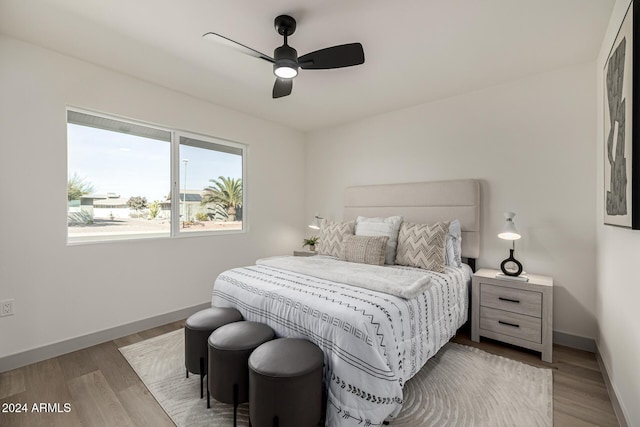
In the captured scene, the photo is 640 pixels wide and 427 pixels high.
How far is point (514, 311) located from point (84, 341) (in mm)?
3844

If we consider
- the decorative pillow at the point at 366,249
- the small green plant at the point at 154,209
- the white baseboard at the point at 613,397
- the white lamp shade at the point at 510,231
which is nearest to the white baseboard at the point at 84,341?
the small green plant at the point at 154,209

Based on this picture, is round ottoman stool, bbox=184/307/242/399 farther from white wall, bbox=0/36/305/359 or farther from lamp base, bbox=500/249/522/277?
lamp base, bbox=500/249/522/277

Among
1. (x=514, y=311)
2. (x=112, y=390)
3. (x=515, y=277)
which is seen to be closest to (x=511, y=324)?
(x=514, y=311)

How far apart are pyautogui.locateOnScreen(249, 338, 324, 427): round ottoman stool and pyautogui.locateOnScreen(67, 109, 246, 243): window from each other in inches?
90.8

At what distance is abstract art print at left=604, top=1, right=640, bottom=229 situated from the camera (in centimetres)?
135

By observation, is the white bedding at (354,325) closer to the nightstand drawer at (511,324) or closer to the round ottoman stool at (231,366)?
the round ottoman stool at (231,366)

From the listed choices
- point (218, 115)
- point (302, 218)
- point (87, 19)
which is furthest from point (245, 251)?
point (87, 19)

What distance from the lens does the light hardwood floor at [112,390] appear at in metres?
1.71

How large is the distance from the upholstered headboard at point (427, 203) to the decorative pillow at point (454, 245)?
0.13 m

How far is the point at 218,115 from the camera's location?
3604mm

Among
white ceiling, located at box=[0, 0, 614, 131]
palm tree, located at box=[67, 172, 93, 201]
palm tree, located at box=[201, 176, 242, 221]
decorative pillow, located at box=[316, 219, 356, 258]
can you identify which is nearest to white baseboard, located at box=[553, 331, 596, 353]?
decorative pillow, located at box=[316, 219, 356, 258]

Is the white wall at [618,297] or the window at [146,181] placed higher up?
the window at [146,181]

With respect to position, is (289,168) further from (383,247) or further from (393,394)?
(393,394)

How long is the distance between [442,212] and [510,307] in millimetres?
1134
